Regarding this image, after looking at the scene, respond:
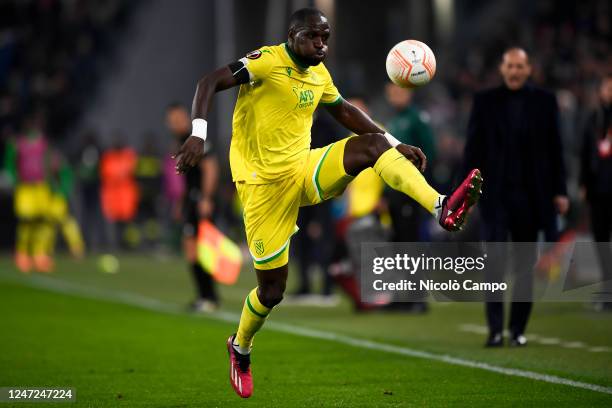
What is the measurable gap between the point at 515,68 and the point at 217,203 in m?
14.2

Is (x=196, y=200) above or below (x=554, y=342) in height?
above

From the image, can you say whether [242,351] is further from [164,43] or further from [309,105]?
[164,43]

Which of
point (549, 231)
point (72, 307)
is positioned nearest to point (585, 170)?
point (549, 231)

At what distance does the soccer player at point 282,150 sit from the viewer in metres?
7.53

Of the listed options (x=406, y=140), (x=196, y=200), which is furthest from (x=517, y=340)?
(x=196, y=200)

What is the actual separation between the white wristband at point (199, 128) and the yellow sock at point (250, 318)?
1.41 meters

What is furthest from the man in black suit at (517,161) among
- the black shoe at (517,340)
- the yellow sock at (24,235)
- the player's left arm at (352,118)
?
the yellow sock at (24,235)

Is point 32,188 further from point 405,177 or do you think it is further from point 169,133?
point 405,177

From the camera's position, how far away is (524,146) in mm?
10148

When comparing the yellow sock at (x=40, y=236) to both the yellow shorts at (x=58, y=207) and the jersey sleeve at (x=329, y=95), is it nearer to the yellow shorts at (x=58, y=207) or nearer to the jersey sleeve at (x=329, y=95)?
the yellow shorts at (x=58, y=207)

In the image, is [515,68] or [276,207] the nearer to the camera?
[276,207]

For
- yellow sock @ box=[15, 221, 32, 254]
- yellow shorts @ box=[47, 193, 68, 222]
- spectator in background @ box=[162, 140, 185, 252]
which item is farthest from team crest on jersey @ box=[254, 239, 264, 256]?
yellow shorts @ box=[47, 193, 68, 222]

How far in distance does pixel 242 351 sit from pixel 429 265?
2603 millimetres

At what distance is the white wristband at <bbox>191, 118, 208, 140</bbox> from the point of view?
6973 mm
